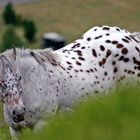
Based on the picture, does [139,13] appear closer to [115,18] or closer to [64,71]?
[115,18]

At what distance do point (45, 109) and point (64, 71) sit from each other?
67 centimetres

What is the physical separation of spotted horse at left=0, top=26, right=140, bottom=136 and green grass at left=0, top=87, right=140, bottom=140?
4.06m

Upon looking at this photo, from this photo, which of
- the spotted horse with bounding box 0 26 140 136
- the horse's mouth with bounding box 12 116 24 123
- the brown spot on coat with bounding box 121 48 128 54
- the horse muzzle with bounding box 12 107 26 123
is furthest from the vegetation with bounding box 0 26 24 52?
the horse muzzle with bounding box 12 107 26 123

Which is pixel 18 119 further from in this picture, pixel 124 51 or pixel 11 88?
pixel 124 51

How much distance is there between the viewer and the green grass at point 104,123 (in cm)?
287

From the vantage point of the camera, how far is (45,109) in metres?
8.08

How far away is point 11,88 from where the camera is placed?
7512mm

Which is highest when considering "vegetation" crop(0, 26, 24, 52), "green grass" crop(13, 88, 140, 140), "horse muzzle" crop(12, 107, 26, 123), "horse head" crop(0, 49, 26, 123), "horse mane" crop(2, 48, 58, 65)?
"green grass" crop(13, 88, 140, 140)

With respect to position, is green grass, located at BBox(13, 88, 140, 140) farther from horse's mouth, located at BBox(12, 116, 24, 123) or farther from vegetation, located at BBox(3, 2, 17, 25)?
vegetation, located at BBox(3, 2, 17, 25)

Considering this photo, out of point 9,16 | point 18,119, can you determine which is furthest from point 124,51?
point 9,16

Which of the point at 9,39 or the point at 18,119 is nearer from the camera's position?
the point at 18,119

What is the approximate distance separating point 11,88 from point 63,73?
1.15 meters

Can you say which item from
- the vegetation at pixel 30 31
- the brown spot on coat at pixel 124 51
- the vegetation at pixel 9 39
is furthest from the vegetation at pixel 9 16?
the brown spot on coat at pixel 124 51

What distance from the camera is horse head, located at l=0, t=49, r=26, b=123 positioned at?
732 centimetres
